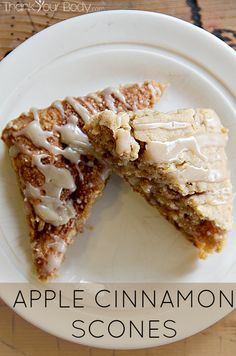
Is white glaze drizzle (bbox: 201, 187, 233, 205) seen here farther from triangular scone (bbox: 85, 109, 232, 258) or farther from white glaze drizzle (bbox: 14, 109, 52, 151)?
white glaze drizzle (bbox: 14, 109, 52, 151)

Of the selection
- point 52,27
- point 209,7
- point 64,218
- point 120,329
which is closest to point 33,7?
point 52,27

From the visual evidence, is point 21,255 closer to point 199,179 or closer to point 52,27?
point 199,179

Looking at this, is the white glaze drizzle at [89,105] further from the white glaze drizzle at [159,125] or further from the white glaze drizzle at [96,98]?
the white glaze drizzle at [159,125]

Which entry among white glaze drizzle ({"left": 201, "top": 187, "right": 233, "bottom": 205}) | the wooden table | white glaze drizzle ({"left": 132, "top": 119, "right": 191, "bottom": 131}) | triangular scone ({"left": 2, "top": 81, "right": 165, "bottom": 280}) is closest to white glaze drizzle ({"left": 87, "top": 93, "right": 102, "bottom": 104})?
triangular scone ({"left": 2, "top": 81, "right": 165, "bottom": 280})

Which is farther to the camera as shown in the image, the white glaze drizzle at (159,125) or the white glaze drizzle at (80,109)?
the white glaze drizzle at (80,109)

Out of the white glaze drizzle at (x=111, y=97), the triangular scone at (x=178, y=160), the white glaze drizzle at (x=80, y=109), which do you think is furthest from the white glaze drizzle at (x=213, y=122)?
the white glaze drizzle at (x=80, y=109)

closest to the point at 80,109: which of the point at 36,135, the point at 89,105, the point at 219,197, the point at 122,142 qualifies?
the point at 89,105
